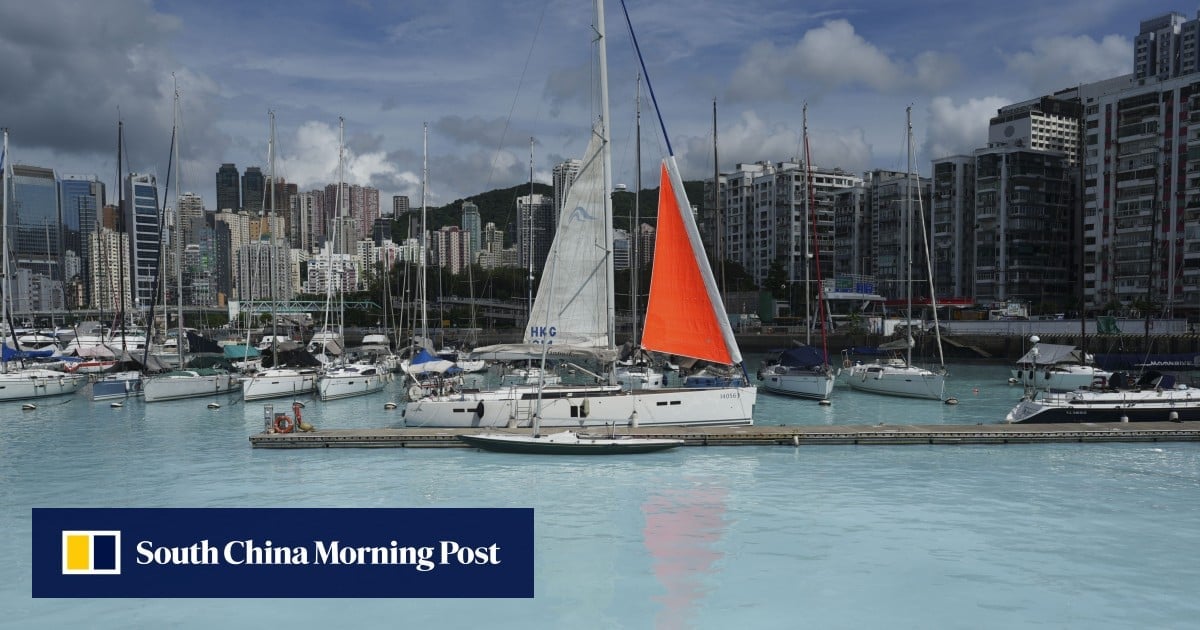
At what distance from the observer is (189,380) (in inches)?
1810

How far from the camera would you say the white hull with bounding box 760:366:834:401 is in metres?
43.3

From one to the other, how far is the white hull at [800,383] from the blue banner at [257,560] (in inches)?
1235

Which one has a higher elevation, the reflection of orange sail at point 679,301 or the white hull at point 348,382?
the reflection of orange sail at point 679,301

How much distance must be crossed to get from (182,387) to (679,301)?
3064 centimetres

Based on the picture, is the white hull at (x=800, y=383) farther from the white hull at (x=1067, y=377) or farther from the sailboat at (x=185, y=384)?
the sailboat at (x=185, y=384)

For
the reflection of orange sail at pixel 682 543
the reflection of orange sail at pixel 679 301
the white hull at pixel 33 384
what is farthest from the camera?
the white hull at pixel 33 384

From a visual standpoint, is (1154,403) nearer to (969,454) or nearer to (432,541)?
(969,454)

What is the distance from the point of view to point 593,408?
2902cm

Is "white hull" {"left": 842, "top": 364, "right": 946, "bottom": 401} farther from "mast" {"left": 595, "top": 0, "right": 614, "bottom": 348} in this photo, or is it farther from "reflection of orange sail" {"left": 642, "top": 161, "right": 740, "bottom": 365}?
"mast" {"left": 595, "top": 0, "right": 614, "bottom": 348}

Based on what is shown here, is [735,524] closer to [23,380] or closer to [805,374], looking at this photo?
[805,374]

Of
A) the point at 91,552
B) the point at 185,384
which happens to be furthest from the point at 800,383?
the point at 91,552

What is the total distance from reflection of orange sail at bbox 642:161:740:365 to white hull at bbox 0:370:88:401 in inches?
1506

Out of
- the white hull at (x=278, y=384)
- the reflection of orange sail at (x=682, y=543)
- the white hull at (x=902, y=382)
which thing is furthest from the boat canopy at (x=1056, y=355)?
the white hull at (x=278, y=384)

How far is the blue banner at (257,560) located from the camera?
13438 millimetres
